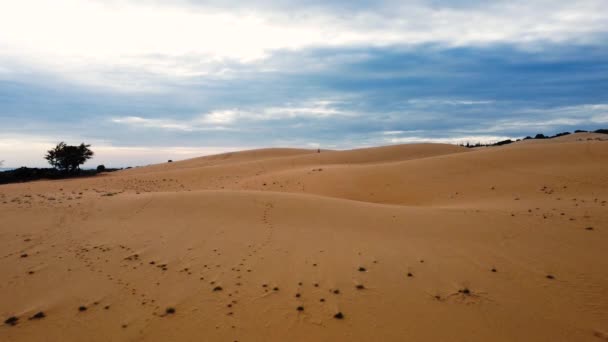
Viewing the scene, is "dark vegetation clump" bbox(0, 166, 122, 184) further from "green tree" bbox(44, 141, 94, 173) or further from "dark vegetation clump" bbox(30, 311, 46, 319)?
"dark vegetation clump" bbox(30, 311, 46, 319)

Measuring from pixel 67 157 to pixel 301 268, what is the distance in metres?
30.7

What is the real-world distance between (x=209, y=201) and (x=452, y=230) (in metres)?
7.21

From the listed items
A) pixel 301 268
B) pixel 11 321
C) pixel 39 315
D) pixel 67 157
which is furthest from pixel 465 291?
pixel 67 157

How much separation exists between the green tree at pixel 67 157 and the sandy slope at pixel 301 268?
1986cm

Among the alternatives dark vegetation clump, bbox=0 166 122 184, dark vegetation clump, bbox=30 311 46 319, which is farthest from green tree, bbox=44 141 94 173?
dark vegetation clump, bbox=30 311 46 319

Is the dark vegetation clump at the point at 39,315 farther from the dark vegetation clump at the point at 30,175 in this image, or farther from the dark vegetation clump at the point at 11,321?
the dark vegetation clump at the point at 30,175

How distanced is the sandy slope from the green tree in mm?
19856

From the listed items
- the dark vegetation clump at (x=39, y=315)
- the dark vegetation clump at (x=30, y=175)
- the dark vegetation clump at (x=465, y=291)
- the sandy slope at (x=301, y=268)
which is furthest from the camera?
the dark vegetation clump at (x=30, y=175)

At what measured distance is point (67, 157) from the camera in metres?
28.9

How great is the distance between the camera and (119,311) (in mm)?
4934

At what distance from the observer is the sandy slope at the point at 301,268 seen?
4602 mm

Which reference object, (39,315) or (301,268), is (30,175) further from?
(301,268)

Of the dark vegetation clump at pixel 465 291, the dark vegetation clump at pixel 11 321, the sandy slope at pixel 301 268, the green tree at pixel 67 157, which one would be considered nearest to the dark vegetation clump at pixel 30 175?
the green tree at pixel 67 157

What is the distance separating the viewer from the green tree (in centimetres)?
2864
